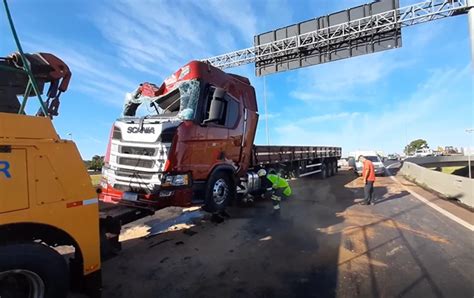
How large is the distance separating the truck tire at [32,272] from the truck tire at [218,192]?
374cm

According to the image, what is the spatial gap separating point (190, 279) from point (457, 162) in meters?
43.7

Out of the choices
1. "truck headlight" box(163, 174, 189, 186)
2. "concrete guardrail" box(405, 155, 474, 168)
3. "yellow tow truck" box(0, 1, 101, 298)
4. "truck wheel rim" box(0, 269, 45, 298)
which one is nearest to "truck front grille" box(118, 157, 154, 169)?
"truck headlight" box(163, 174, 189, 186)

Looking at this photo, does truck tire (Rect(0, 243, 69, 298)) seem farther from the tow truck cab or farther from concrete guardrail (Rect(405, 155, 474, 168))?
concrete guardrail (Rect(405, 155, 474, 168))

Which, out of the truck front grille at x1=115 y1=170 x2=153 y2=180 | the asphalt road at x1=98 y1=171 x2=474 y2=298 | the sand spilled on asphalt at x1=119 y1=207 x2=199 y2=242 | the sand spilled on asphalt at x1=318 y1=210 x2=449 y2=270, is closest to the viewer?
the asphalt road at x1=98 y1=171 x2=474 y2=298

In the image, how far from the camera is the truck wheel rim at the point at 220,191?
7236 millimetres

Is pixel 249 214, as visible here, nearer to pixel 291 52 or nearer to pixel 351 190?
pixel 351 190

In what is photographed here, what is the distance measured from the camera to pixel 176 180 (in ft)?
20.4


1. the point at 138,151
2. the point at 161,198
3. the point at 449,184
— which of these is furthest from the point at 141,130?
the point at 449,184

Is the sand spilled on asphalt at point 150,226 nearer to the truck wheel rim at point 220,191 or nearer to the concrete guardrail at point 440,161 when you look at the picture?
the truck wheel rim at point 220,191

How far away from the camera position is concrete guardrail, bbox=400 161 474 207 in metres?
10.3

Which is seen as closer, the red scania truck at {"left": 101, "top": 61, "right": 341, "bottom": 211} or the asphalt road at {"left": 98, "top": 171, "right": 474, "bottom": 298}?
the asphalt road at {"left": 98, "top": 171, "right": 474, "bottom": 298}

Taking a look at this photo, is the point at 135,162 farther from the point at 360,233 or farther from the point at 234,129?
the point at 360,233

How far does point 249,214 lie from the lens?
31.4ft

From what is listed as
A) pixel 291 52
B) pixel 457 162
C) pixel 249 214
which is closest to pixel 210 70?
pixel 249 214
